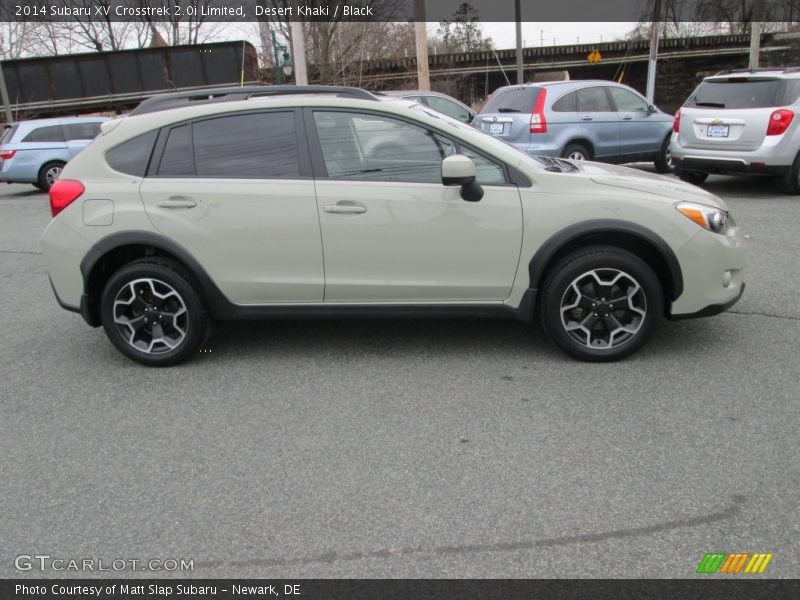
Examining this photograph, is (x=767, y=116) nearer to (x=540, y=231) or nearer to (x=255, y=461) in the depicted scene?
(x=540, y=231)

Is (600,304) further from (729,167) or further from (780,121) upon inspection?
(780,121)

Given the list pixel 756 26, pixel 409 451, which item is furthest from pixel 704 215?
pixel 756 26

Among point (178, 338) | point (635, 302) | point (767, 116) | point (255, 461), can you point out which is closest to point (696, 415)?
point (635, 302)

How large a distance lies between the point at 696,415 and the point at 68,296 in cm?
386

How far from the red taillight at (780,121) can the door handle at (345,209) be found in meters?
7.36

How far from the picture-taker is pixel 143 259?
4461 millimetres

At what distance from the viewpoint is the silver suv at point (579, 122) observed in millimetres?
10789

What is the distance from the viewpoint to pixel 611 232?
422 cm

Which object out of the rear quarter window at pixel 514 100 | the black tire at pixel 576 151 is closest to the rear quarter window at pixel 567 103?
the rear quarter window at pixel 514 100

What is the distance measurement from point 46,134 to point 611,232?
15.0m

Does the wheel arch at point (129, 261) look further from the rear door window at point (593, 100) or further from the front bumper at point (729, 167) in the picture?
the rear door window at point (593, 100)

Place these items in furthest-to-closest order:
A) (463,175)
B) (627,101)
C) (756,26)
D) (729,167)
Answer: (756,26) < (627,101) < (729,167) < (463,175)

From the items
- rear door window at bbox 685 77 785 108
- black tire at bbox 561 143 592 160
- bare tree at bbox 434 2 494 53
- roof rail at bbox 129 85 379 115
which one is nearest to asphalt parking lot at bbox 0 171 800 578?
roof rail at bbox 129 85 379 115

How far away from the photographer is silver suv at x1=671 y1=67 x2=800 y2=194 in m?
9.24
